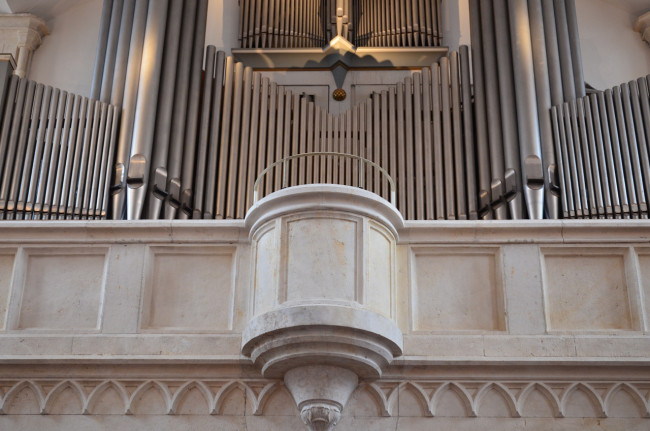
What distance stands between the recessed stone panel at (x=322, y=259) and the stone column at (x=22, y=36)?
5618 mm

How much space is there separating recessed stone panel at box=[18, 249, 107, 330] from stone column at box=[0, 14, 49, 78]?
440cm

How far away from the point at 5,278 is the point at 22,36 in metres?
4.78

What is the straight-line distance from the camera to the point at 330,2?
11234 millimetres

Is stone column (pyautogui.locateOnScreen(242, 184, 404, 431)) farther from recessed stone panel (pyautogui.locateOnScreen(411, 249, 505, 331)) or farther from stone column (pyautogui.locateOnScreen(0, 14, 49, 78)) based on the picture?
stone column (pyautogui.locateOnScreen(0, 14, 49, 78))

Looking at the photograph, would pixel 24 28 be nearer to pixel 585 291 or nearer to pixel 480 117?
pixel 480 117

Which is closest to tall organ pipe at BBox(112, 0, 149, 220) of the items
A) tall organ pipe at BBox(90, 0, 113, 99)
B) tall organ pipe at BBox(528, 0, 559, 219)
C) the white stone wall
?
tall organ pipe at BBox(90, 0, 113, 99)

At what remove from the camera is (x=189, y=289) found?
22.7ft

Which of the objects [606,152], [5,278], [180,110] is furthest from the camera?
[180,110]

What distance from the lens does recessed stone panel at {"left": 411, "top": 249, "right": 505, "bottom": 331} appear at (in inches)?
265

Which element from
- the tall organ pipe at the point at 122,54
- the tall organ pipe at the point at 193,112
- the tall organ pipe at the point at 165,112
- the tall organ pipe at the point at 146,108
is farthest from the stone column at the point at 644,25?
the tall organ pipe at the point at 122,54

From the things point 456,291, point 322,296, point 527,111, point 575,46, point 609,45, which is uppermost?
point 609,45

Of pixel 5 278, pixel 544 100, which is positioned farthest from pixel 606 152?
pixel 5 278

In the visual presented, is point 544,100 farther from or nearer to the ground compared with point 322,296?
farther from the ground

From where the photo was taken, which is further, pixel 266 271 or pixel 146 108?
pixel 146 108
